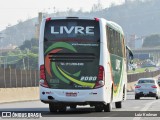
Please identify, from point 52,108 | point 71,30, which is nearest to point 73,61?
point 71,30

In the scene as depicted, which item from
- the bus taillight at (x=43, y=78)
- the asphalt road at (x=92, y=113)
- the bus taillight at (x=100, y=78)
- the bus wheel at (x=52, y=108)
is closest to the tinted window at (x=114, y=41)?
the bus taillight at (x=100, y=78)

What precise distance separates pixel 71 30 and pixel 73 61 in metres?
1.11

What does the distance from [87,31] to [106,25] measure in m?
0.99

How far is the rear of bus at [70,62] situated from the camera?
23938 millimetres

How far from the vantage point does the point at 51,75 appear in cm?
2403

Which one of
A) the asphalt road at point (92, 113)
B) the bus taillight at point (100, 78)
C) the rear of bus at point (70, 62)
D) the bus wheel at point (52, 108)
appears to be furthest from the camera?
the bus wheel at point (52, 108)

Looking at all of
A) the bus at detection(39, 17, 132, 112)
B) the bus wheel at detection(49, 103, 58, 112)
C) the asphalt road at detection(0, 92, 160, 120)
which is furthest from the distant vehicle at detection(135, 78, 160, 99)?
the bus at detection(39, 17, 132, 112)

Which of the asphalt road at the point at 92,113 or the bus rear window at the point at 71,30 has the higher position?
the bus rear window at the point at 71,30

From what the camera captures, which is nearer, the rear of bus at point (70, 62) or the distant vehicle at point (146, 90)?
the rear of bus at point (70, 62)

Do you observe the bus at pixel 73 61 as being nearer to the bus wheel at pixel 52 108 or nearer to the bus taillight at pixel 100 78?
the bus taillight at pixel 100 78

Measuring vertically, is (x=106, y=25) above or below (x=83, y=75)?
above

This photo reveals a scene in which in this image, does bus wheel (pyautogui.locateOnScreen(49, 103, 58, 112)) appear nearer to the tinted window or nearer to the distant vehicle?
the tinted window

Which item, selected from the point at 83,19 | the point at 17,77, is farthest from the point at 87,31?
the point at 17,77

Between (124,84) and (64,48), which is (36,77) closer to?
(124,84)
